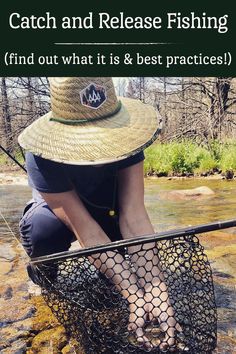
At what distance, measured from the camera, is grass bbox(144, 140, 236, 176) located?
Answer: 7.55 meters

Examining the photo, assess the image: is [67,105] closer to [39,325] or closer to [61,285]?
[61,285]

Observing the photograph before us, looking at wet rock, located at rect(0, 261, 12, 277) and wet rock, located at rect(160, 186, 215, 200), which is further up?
wet rock, located at rect(0, 261, 12, 277)

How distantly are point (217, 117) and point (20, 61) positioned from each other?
7600 millimetres

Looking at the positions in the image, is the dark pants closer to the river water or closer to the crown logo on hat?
the river water

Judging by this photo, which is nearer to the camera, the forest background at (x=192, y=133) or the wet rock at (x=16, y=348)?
the wet rock at (x=16, y=348)

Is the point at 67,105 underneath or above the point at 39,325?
above

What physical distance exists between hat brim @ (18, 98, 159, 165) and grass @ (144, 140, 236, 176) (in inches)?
230

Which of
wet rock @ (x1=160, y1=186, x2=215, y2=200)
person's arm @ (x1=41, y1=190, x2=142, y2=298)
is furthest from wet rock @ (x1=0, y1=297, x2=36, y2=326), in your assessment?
wet rock @ (x1=160, y1=186, x2=215, y2=200)

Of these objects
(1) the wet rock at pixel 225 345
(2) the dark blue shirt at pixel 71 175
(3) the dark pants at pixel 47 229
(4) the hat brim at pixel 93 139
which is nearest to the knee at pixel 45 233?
(3) the dark pants at pixel 47 229

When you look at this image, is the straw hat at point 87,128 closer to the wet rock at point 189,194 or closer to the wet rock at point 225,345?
the wet rock at point 225,345

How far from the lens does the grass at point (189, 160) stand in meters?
7.55

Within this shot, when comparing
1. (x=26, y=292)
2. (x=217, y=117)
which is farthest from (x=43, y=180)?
(x=217, y=117)

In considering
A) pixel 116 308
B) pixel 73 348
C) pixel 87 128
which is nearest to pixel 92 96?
pixel 87 128

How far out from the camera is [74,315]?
1.44m
